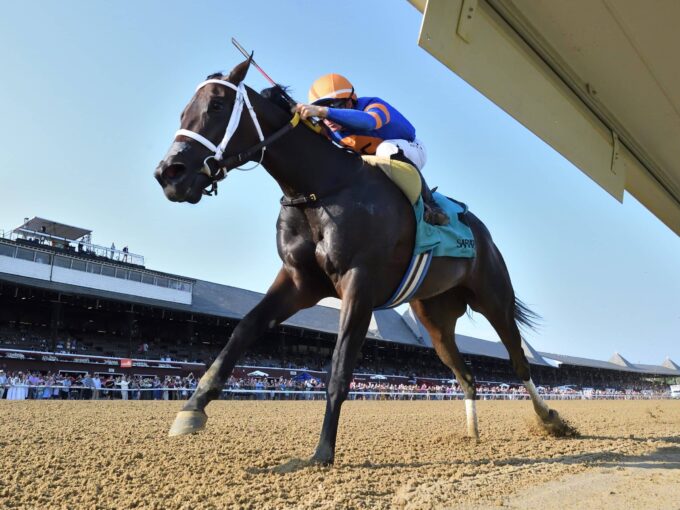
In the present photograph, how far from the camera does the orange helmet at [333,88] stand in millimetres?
4266

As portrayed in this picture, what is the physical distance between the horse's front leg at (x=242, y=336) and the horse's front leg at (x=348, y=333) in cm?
56

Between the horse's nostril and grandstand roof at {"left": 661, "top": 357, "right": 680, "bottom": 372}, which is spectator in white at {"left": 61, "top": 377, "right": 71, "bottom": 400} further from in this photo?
grandstand roof at {"left": 661, "top": 357, "right": 680, "bottom": 372}

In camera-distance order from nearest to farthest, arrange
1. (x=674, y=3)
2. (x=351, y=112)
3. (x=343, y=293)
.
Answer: (x=674, y=3), (x=343, y=293), (x=351, y=112)

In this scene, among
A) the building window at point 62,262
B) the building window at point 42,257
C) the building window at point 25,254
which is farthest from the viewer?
the building window at point 62,262

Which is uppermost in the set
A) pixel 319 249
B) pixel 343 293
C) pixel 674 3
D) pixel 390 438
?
pixel 674 3

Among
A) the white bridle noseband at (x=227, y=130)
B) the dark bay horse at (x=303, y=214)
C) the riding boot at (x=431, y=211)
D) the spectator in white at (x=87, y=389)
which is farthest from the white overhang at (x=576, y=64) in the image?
the spectator in white at (x=87, y=389)

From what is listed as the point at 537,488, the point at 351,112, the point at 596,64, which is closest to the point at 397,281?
the point at 351,112

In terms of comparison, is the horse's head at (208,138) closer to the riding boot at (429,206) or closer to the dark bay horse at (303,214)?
the dark bay horse at (303,214)

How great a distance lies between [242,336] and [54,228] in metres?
38.1

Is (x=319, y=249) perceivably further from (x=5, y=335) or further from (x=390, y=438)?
(x=5, y=335)

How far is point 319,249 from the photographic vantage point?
3725mm

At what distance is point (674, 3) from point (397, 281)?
2.47m

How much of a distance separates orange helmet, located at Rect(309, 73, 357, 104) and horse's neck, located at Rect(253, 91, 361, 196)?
480mm

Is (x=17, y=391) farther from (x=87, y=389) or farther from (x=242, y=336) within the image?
(x=242, y=336)
